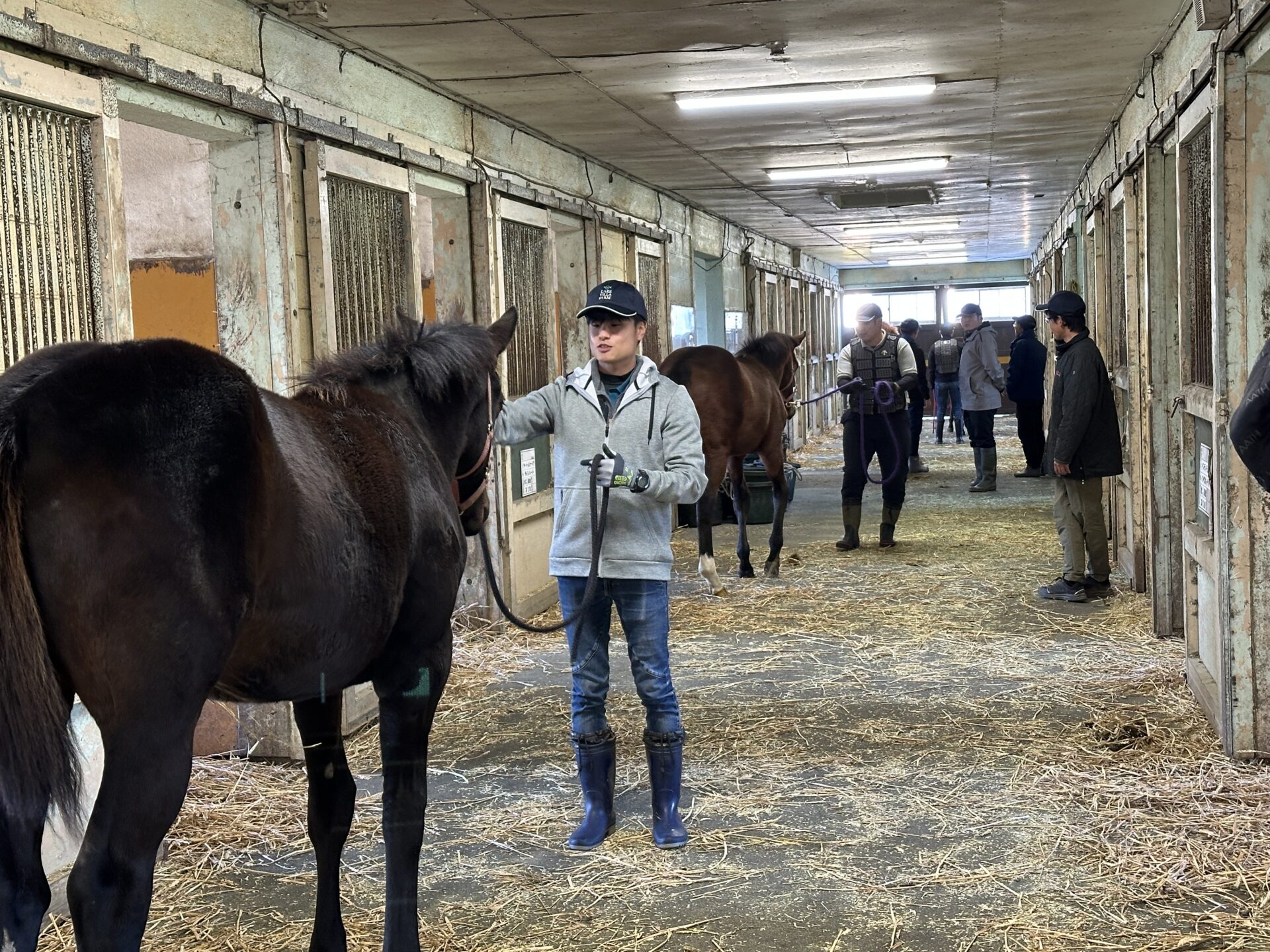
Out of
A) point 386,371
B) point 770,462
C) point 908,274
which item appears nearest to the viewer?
point 386,371

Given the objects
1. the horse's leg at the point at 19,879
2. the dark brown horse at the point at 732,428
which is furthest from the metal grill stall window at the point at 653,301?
the horse's leg at the point at 19,879

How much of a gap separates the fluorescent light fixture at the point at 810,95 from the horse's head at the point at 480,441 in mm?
3626

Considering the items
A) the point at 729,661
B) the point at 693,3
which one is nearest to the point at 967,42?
the point at 693,3

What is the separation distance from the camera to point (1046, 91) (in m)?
7.11

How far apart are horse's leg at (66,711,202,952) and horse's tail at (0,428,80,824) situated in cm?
9

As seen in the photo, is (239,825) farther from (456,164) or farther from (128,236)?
(456,164)

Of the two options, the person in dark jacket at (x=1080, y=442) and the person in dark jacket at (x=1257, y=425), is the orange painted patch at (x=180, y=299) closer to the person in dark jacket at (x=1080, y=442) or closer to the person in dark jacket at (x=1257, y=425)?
the person in dark jacket at (x=1257, y=425)

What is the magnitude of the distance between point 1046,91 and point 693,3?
3123 millimetres

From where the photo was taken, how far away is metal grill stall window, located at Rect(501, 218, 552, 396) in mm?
7258

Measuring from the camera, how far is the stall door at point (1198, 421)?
468cm

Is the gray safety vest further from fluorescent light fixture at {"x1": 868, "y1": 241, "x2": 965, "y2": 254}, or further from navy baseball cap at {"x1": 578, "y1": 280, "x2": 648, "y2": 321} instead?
fluorescent light fixture at {"x1": 868, "y1": 241, "x2": 965, "y2": 254}

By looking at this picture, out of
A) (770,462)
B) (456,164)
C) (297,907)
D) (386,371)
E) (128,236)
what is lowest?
(297,907)

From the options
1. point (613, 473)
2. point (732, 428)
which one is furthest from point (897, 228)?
point (613, 473)

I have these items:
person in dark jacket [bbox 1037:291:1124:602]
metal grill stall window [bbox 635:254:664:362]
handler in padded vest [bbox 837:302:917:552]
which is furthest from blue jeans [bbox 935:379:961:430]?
person in dark jacket [bbox 1037:291:1124:602]
